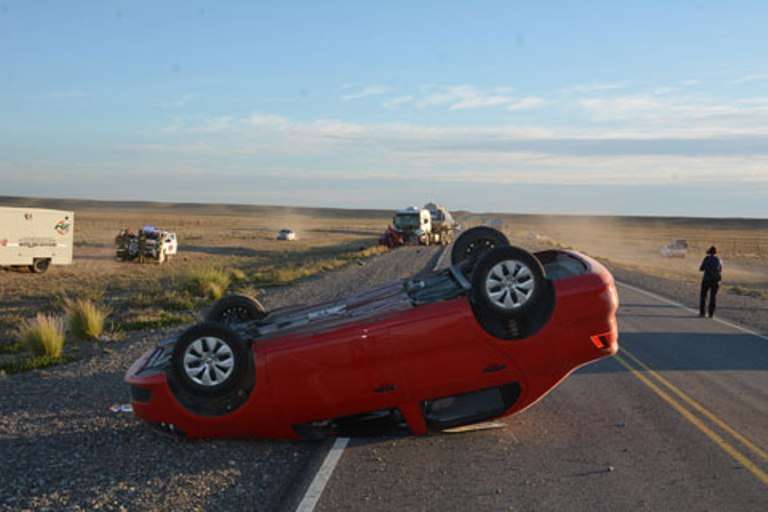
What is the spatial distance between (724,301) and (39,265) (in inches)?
1094

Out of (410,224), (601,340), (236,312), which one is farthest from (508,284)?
(410,224)

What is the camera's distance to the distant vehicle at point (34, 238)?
35219 millimetres

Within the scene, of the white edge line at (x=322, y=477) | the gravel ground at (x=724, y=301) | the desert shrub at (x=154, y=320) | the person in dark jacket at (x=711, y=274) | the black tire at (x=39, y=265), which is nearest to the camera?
the white edge line at (x=322, y=477)

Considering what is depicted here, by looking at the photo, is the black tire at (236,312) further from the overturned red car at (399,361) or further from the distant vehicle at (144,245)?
the distant vehicle at (144,245)

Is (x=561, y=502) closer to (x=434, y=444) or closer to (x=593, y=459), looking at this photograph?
(x=593, y=459)

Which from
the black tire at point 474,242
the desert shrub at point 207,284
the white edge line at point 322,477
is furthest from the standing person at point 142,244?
the white edge line at point 322,477

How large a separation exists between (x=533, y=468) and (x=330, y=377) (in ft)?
6.17

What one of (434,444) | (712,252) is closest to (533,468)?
(434,444)

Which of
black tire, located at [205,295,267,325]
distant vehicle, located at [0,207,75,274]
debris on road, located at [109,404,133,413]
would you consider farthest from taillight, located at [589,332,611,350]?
distant vehicle, located at [0,207,75,274]

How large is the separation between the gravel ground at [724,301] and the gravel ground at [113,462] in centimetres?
1342

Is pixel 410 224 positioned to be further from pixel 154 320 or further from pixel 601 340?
pixel 601 340

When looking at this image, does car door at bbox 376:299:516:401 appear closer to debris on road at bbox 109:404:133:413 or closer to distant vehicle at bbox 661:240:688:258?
debris on road at bbox 109:404:133:413

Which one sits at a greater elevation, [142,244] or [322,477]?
[322,477]

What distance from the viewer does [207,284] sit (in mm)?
25969
